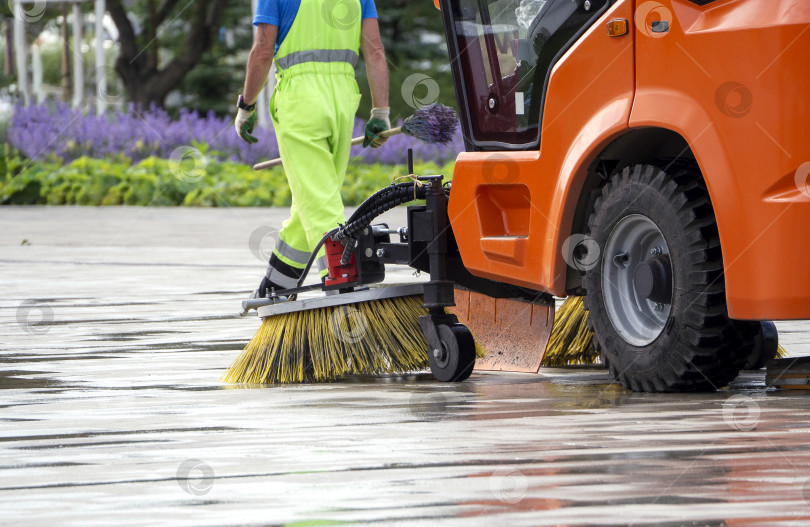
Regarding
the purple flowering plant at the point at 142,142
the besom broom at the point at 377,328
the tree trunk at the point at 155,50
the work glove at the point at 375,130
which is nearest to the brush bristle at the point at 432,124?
the besom broom at the point at 377,328

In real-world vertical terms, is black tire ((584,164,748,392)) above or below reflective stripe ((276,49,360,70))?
below

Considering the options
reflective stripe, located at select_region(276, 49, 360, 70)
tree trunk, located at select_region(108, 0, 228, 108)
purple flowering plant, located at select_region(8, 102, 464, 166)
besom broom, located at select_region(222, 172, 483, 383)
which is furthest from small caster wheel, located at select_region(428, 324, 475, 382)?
tree trunk, located at select_region(108, 0, 228, 108)

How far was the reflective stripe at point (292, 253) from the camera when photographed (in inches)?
307

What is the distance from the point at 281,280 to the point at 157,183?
13.8m

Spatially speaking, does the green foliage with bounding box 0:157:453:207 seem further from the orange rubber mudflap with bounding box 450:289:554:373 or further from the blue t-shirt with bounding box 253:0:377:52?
the orange rubber mudflap with bounding box 450:289:554:373

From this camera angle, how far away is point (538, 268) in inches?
243

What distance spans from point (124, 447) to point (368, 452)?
29.7 inches

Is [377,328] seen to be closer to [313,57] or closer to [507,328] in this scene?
[507,328]

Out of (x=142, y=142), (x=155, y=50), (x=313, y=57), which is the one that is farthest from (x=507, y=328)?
(x=155, y=50)

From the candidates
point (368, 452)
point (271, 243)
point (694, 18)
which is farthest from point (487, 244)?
point (271, 243)

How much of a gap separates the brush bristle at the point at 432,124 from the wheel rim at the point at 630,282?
119 centimetres

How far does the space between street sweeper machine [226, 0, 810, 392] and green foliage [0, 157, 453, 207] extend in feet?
43.8

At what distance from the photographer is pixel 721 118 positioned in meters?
5.28

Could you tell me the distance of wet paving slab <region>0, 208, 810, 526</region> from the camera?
12.6ft
